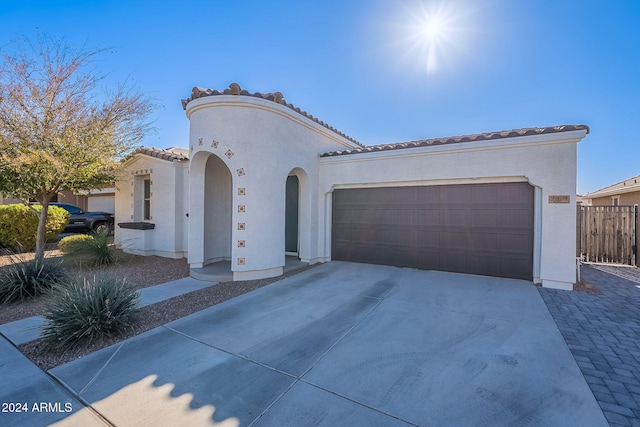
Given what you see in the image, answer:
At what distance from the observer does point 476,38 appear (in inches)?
270

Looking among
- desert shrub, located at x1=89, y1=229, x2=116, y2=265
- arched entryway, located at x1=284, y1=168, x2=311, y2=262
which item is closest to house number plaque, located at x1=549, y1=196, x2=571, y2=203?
arched entryway, located at x1=284, y1=168, x2=311, y2=262

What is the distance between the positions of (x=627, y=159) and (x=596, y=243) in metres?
9.25

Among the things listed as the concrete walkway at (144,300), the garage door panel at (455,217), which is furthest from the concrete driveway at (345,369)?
the garage door panel at (455,217)

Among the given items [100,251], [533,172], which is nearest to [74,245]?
[100,251]

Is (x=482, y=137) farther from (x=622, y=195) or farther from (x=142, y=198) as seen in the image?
(x=142, y=198)

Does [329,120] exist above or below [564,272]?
above

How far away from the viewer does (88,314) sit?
157 inches

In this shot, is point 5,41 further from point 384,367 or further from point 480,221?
point 480,221

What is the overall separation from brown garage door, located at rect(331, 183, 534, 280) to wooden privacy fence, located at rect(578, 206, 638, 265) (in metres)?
4.05

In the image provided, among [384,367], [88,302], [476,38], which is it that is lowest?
[384,367]

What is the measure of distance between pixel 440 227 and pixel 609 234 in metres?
6.76

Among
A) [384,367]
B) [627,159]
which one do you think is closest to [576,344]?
[384,367]

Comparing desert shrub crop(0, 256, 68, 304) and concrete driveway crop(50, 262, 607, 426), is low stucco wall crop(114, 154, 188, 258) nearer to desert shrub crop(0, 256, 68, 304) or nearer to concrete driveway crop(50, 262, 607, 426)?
desert shrub crop(0, 256, 68, 304)

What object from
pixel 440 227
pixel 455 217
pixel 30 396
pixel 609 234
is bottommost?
pixel 30 396
